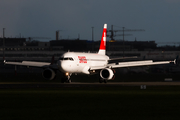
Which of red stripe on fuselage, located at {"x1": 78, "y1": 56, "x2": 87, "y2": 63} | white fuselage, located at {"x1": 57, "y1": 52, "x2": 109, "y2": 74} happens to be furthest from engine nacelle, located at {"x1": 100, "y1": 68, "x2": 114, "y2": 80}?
red stripe on fuselage, located at {"x1": 78, "y1": 56, "x2": 87, "y2": 63}

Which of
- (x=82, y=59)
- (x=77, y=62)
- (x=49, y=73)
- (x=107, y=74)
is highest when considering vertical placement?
(x=82, y=59)

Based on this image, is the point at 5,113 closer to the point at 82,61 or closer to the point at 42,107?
the point at 42,107

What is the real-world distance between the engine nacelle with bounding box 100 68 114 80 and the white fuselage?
9.70ft

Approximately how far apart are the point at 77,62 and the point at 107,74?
4237mm

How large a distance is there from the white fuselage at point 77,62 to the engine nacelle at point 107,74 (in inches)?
116

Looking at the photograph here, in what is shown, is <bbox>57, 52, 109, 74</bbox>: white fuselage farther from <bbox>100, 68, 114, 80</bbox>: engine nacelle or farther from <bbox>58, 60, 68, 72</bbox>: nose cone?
<bbox>100, 68, 114, 80</bbox>: engine nacelle

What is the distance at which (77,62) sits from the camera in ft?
174

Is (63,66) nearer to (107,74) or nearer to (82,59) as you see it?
(82,59)

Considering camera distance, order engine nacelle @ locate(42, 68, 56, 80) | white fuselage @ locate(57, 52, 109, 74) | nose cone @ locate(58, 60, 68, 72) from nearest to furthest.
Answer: nose cone @ locate(58, 60, 68, 72), white fuselage @ locate(57, 52, 109, 74), engine nacelle @ locate(42, 68, 56, 80)

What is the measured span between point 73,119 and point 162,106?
6733 mm

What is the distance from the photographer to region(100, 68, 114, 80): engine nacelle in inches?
2088

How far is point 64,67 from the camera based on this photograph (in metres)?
50.4

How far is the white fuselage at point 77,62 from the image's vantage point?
50.8 metres

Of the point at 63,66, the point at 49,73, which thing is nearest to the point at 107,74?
the point at 63,66
